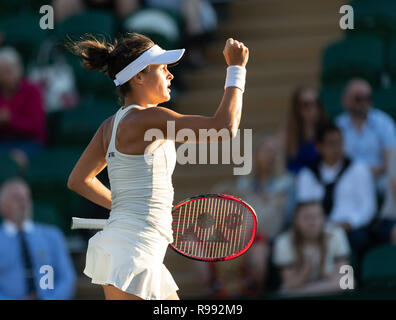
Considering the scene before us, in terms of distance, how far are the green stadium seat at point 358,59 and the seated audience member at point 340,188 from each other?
0.78 metres

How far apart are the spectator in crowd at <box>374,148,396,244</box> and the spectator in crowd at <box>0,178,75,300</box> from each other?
2044mm

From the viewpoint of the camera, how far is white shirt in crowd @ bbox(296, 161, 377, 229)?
5516mm

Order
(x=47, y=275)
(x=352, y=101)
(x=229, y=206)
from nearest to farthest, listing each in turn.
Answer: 1. (x=229, y=206)
2. (x=47, y=275)
3. (x=352, y=101)

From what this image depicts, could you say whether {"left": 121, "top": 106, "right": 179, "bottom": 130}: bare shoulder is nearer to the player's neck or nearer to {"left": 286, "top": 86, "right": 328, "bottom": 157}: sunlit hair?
the player's neck

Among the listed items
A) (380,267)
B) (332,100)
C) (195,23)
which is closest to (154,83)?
(380,267)

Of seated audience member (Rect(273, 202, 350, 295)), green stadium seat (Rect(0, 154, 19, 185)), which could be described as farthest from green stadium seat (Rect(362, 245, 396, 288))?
green stadium seat (Rect(0, 154, 19, 185))

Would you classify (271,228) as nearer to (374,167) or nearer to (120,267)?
(374,167)

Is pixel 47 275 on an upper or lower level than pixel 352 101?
lower

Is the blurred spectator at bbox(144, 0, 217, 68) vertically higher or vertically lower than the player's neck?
higher

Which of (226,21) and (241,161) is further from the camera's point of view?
(226,21)

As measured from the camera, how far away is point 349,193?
5.58 m
